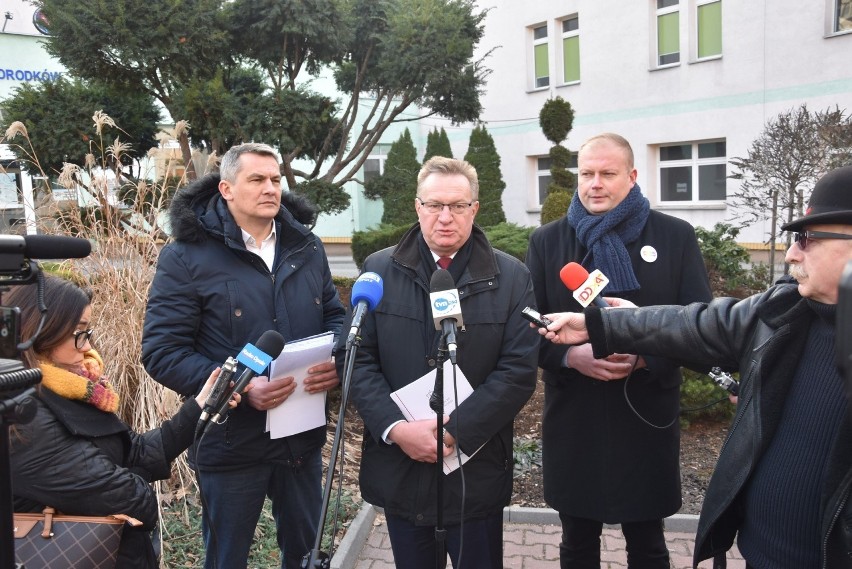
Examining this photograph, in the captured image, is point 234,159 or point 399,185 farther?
point 399,185

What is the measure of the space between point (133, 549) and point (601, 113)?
19697mm

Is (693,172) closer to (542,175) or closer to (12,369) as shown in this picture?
(542,175)

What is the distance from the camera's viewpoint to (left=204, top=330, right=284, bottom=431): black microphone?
2.17 m

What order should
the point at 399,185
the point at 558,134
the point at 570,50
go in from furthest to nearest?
the point at 570,50
the point at 558,134
the point at 399,185

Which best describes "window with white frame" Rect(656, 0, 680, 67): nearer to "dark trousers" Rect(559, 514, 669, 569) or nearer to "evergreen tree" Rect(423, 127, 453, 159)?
"evergreen tree" Rect(423, 127, 453, 159)

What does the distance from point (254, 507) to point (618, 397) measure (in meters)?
1.71

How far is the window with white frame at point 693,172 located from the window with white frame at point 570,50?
372 cm

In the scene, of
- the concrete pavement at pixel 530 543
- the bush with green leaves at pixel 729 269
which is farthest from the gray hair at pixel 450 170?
the bush with green leaves at pixel 729 269

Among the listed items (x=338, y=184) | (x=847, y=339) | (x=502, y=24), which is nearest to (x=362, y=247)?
(x=338, y=184)

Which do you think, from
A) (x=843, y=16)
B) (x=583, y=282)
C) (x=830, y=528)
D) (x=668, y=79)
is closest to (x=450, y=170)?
(x=583, y=282)

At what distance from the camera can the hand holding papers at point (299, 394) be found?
9.62ft

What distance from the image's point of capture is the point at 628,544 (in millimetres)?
3248

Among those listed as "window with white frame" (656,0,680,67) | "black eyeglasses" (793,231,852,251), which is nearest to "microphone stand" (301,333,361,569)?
"black eyeglasses" (793,231,852,251)

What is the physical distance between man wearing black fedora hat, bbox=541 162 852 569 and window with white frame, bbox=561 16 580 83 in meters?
19.9
